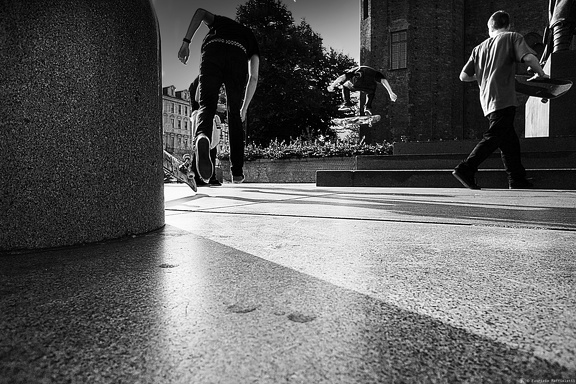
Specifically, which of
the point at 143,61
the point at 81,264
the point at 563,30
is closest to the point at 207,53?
the point at 143,61

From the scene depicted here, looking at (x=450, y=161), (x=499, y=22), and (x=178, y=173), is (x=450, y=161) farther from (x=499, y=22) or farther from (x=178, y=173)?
(x=178, y=173)

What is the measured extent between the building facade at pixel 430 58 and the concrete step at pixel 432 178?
13230 millimetres

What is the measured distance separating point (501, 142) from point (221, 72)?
10.8ft

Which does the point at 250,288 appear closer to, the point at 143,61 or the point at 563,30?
the point at 143,61

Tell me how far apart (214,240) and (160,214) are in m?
0.45

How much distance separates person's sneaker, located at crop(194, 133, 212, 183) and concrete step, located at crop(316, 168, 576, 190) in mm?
4060

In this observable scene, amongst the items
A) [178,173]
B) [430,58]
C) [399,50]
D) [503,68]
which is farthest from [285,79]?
[503,68]

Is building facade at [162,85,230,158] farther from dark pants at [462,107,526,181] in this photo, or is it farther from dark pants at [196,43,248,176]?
dark pants at [462,107,526,181]

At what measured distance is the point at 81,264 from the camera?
1.14 meters

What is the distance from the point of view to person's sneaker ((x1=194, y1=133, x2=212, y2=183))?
4.41 meters

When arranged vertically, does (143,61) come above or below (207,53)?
below

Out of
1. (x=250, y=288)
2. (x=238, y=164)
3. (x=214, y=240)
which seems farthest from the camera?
(x=238, y=164)

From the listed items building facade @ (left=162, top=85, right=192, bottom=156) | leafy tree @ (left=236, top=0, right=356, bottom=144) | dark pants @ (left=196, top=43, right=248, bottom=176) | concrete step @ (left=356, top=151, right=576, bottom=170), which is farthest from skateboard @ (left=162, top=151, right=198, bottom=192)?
building facade @ (left=162, top=85, right=192, bottom=156)

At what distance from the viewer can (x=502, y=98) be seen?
474cm
